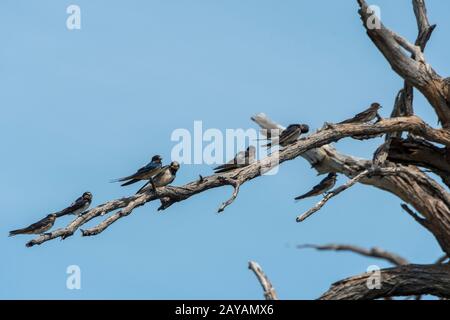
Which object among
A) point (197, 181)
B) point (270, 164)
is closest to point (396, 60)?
point (270, 164)

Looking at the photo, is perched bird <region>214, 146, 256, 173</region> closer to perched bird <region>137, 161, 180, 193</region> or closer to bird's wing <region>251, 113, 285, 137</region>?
perched bird <region>137, 161, 180, 193</region>

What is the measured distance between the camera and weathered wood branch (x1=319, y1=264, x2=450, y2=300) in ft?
50.0

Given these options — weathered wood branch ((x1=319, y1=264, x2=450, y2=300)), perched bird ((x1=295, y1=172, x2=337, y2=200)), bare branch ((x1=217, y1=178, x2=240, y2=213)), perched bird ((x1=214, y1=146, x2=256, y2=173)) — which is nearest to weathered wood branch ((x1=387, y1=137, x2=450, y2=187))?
perched bird ((x1=295, y1=172, x2=337, y2=200))

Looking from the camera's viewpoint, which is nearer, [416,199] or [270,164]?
[270,164]

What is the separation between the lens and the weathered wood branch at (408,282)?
50.0ft

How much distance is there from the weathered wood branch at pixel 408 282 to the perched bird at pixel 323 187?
3.35m

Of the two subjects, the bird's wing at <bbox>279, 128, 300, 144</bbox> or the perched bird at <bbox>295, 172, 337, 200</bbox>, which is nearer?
the bird's wing at <bbox>279, 128, 300, 144</bbox>

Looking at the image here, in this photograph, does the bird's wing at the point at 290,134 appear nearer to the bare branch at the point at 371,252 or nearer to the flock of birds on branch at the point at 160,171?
the flock of birds on branch at the point at 160,171

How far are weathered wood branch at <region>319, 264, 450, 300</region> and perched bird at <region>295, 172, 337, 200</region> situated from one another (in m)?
3.35

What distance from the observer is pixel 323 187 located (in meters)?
18.8
